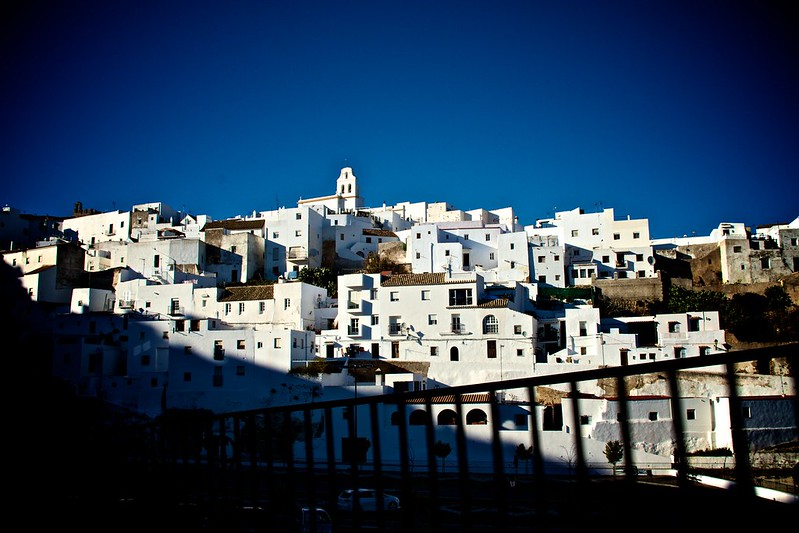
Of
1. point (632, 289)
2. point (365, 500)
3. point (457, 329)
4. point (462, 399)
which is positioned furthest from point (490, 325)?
point (462, 399)

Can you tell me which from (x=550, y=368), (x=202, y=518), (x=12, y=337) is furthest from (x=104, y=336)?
(x=202, y=518)

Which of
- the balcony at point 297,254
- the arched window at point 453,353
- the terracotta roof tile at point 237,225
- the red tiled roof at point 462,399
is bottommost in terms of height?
the red tiled roof at point 462,399

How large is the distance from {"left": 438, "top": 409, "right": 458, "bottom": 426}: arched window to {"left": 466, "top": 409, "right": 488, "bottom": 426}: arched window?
4.2 inches

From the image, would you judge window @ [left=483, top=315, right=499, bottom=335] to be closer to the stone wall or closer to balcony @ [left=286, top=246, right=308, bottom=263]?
the stone wall

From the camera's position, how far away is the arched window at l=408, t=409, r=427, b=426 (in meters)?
3.39

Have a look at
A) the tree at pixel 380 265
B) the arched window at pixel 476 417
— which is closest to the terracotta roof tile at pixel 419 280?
the tree at pixel 380 265

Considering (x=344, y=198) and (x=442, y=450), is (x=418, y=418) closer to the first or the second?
(x=442, y=450)

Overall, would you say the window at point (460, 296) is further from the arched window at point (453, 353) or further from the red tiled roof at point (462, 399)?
the red tiled roof at point (462, 399)

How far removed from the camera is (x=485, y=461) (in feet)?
9.50

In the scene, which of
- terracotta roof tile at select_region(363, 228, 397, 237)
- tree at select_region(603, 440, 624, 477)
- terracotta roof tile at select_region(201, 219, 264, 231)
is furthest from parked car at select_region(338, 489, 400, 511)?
terracotta roof tile at select_region(363, 228, 397, 237)

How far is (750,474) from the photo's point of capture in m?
1.96

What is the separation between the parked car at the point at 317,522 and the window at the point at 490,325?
83.0 feet

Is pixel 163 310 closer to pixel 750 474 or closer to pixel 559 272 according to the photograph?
pixel 559 272

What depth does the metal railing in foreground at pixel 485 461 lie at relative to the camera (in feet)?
6.68
